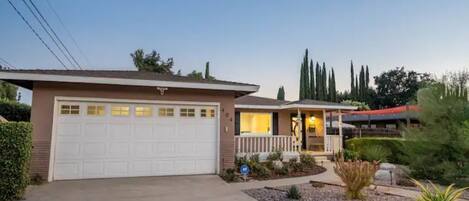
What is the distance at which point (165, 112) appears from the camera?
8.85m

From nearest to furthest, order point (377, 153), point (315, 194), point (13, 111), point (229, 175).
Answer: point (315, 194) → point (229, 175) → point (377, 153) → point (13, 111)

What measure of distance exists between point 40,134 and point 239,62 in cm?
1280

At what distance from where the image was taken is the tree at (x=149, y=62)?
83.4 feet

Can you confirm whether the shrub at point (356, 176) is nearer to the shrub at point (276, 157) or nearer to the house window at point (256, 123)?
the shrub at point (276, 157)

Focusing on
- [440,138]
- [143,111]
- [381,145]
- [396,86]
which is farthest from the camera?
[396,86]

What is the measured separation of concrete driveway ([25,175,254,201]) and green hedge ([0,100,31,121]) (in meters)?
Answer: 5.82

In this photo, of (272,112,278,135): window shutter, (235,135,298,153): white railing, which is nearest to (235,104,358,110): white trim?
(272,112,278,135): window shutter

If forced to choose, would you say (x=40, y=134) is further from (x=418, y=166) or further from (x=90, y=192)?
(x=418, y=166)

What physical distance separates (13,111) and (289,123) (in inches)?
465

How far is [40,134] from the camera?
7695mm

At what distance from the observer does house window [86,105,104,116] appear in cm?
823

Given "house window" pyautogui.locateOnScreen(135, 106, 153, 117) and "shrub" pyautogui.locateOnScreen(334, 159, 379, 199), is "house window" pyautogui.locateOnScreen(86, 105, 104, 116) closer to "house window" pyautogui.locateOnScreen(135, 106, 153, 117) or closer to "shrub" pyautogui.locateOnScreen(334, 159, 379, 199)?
"house window" pyautogui.locateOnScreen(135, 106, 153, 117)

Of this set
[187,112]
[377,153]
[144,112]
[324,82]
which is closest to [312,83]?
[324,82]

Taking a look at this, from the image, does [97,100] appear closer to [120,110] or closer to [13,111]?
[120,110]
